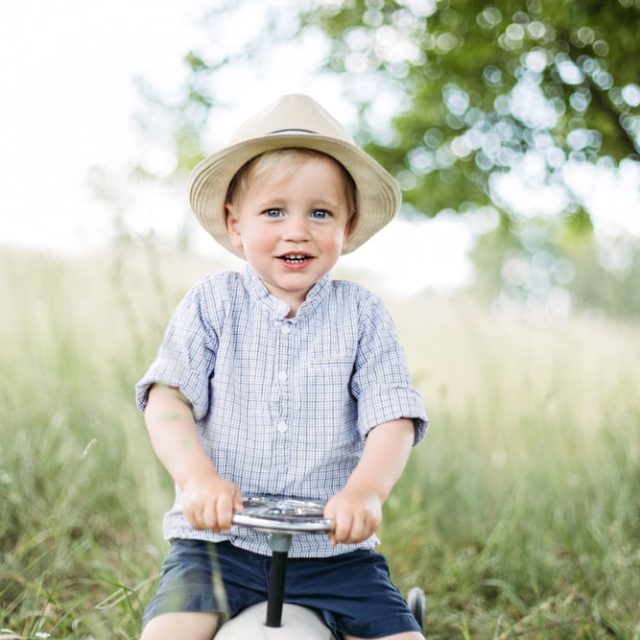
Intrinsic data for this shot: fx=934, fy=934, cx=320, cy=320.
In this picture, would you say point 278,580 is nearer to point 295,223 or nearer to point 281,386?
point 281,386

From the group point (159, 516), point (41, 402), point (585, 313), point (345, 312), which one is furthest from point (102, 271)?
point (345, 312)

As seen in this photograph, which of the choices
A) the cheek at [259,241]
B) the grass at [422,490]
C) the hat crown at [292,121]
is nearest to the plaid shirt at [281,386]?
the cheek at [259,241]

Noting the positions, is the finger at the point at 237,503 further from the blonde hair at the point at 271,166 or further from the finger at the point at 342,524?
the blonde hair at the point at 271,166

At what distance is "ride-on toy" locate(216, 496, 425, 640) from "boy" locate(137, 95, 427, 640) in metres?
0.11

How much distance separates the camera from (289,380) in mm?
2150

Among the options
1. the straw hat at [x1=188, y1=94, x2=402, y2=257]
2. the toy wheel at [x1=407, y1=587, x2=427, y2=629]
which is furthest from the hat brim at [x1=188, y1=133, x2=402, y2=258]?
the toy wheel at [x1=407, y1=587, x2=427, y2=629]

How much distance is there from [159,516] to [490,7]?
104 inches

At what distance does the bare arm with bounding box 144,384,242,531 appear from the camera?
5.59ft

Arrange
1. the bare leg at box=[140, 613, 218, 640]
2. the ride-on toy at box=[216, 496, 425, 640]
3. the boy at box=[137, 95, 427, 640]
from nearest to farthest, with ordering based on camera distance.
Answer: the ride-on toy at box=[216, 496, 425, 640], the bare leg at box=[140, 613, 218, 640], the boy at box=[137, 95, 427, 640]

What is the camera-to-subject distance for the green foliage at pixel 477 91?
4.38 m

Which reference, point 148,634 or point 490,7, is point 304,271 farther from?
point 490,7

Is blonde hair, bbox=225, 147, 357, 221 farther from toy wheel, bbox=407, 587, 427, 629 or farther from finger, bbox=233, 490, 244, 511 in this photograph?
toy wheel, bbox=407, 587, 427, 629

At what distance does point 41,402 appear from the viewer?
13.7ft

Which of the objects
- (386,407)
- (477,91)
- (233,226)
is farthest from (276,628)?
(477,91)
